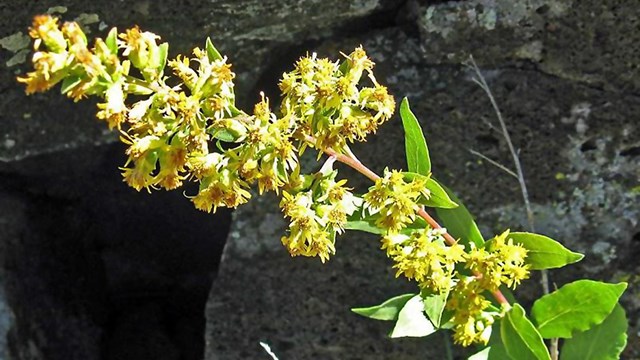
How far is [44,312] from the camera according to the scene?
2.49 m

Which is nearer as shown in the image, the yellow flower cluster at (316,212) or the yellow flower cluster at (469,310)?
the yellow flower cluster at (316,212)

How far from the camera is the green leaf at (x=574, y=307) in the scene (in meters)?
1.86

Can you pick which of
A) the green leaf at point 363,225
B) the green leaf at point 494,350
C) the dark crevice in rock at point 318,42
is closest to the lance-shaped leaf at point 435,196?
the green leaf at point 363,225

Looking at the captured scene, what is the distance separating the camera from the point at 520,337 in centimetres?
180

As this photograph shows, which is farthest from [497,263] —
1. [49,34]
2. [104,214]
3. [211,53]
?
[104,214]

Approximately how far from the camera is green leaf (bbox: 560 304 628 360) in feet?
6.51

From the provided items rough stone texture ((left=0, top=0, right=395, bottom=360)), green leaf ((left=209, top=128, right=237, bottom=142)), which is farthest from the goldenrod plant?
rough stone texture ((left=0, top=0, right=395, bottom=360))

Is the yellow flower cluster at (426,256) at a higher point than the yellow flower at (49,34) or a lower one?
lower

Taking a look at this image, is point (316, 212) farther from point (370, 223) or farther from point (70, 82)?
point (70, 82)

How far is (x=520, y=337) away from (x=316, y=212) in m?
0.51

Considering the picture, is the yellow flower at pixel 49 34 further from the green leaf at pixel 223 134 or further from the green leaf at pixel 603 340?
the green leaf at pixel 603 340

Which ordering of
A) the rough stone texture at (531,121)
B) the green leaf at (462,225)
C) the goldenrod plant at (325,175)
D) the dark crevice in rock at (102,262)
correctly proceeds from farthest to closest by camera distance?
the dark crevice in rock at (102,262) → the rough stone texture at (531,121) → the green leaf at (462,225) → the goldenrod plant at (325,175)

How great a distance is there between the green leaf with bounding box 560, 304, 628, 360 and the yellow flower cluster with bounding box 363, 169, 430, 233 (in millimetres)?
605

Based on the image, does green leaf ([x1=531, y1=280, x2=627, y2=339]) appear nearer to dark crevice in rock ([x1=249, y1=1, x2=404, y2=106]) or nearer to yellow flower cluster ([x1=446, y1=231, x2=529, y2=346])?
yellow flower cluster ([x1=446, y1=231, x2=529, y2=346])
